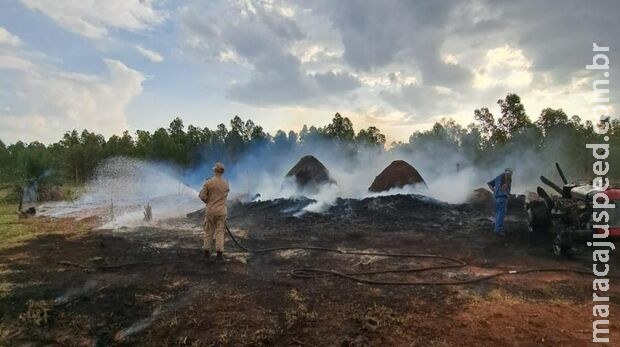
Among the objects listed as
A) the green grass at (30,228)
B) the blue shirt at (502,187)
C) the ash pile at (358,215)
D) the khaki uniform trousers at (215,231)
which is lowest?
the ash pile at (358,215)

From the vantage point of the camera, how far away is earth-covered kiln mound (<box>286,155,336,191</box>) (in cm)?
2156

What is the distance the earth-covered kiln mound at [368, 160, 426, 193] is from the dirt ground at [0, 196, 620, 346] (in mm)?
10712

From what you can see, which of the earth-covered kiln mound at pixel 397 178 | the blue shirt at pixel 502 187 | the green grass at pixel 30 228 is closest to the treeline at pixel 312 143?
the green grass at pixel 30 228

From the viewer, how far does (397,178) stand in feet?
72.4

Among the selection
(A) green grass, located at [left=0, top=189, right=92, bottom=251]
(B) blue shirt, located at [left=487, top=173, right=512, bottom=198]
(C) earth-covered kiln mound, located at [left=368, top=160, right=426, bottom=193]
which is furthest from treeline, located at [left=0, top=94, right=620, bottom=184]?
(B) blue shirt, located at [left=487, top=173, right=512, bottom=198]

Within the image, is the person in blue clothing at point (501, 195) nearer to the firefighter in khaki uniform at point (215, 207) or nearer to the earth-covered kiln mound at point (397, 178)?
the firefighter in khaki uniform at point (215, 207)

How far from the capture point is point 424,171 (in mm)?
36656

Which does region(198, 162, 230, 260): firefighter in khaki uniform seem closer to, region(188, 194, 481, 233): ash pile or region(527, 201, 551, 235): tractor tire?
region(188, 194, 481, 233): ash pile

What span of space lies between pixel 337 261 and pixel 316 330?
365 cm

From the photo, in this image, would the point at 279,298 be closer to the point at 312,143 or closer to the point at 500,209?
the point at 500,209

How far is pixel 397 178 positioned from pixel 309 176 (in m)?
4.82

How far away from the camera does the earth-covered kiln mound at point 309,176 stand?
70.7ft

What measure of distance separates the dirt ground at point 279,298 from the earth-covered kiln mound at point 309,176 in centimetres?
1038

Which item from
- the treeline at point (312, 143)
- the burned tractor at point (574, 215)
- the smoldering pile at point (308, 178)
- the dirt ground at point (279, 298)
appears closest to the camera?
the dirt ground at point (279, 298)
